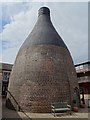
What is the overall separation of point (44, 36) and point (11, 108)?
808 centimetres

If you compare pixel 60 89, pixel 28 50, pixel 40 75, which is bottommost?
pixel 60 89

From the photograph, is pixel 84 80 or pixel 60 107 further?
pixel 84 80

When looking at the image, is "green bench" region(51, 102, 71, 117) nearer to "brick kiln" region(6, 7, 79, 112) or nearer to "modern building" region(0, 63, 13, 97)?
"brick kiln" region(6, 7, 79, 112)

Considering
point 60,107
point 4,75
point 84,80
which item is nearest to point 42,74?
point 60,107

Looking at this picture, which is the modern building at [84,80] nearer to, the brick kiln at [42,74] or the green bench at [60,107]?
the brick kiln at [42,74]

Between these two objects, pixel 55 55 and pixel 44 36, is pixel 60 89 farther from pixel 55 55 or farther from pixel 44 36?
pixel 44 36

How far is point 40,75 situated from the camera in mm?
15594

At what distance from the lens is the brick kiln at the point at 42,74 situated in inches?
590

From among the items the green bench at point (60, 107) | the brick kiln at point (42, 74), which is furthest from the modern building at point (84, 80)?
the green bench at point (60, 107)

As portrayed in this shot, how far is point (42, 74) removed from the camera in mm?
15617

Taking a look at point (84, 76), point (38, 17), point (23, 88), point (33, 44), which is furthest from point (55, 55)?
point (84, 76)

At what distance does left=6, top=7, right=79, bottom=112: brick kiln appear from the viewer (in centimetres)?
1498

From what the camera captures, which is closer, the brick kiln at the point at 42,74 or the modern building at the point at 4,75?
the brick kiln at the point at 42,74

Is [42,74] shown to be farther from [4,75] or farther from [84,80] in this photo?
[4,75]
